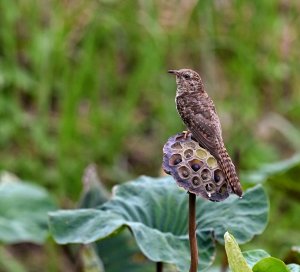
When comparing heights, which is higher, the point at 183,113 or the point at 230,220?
the point at 183,113

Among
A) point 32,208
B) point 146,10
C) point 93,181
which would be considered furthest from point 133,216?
point 146,10

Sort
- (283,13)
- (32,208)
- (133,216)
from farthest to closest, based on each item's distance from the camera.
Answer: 1. (283,13)
2. (32,208)
3. (133,216)

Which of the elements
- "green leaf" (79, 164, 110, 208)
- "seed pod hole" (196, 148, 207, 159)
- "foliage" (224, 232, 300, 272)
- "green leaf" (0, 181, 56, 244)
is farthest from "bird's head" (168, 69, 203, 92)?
"green leaf" (0, 181, 56, 244)

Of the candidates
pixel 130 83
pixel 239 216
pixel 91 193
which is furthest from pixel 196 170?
pixel 130 83

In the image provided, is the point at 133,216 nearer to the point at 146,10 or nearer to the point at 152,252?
the point at 152,252

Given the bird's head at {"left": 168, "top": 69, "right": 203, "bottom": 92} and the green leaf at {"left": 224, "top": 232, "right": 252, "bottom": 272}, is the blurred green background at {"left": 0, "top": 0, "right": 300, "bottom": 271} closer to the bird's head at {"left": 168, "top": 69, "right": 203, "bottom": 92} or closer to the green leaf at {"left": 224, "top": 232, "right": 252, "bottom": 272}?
the bird's head at {"left": 168, "top": 69, "right": 203, "bottom": 92}
